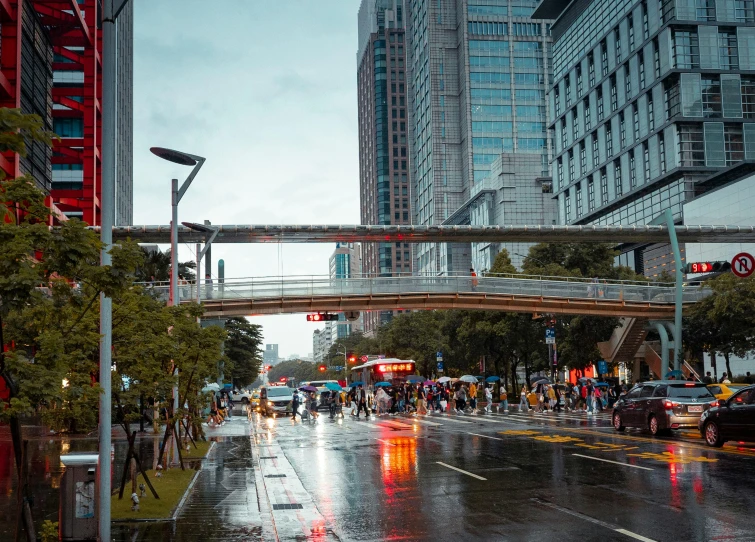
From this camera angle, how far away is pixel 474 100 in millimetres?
170875

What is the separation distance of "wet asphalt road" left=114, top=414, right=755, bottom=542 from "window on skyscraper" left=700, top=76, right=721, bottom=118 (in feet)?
229

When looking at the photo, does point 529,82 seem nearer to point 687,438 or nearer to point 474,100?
point 474,100

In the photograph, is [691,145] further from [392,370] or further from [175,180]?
[175,180]

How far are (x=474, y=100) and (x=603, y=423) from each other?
467 ft

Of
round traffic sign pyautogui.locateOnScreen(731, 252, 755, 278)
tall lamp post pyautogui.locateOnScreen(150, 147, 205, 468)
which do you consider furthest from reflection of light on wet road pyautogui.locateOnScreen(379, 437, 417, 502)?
round traffic sign pyautogui.locateOnScreen(731, 252, 755, 278)

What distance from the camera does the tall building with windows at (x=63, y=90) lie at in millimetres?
45500

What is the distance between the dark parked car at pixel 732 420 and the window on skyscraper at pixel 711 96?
7322 centimetres

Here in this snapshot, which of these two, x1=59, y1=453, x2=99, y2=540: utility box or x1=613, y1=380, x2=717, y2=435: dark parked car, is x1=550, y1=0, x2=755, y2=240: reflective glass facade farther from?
x1=59, y1=453, x2=99, y2=540: utility box

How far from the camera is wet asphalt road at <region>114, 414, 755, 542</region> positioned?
11703mm

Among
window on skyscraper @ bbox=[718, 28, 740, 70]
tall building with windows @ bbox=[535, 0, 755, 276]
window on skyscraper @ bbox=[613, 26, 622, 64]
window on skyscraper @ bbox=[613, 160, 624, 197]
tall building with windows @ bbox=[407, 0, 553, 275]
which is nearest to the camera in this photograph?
tall building with windows @ bbox=[535, 0, 755, 276]

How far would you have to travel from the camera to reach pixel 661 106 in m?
90.8

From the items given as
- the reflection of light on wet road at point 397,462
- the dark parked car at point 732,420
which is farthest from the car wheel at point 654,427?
the reflection of light on wet road at point 397,462

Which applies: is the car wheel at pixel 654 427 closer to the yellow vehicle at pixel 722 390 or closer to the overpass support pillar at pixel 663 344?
the yellow vehicle at pixel 722 390

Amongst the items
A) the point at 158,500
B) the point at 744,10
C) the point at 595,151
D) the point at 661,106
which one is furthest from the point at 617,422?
the point at 595,151
